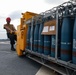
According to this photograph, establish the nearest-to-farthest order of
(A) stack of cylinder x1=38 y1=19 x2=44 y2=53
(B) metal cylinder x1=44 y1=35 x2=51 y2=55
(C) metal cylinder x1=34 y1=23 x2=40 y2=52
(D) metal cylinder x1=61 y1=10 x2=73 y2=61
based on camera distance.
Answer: (D) metal cylinder x1=61 y1=10 x2=73 y2=61
(B) metal cylinder x1=44 y1=35 x2=51 y2=55
(A) stack of cylinder x1=38 y1=19 x2=44 y2=53
(C) metal cylinder x1=34 y1=23 x2=40 y2=52

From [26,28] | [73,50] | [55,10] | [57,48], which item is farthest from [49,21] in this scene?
[26,28]

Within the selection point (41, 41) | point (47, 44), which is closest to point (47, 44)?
point (47, 44)

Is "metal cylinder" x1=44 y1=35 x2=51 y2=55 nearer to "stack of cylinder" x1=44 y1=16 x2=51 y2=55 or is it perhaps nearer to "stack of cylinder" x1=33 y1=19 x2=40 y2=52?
"stack of cylinder" x1=44 y1=16 x2=51 y2=55

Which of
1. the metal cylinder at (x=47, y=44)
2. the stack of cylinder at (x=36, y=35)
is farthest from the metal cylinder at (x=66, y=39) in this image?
the stack of cylinder at (x=36, y=35)

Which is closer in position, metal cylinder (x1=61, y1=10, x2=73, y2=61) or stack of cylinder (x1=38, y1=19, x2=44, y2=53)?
metal cylinder (x1=61, y1=10, x2=73, y2=61)

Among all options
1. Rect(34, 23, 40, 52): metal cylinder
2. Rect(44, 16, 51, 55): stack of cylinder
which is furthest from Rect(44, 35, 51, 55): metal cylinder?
Rect(34, 23, 40, 52): metal cylinder

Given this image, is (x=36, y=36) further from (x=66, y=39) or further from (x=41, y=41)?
(x=66, y=39)

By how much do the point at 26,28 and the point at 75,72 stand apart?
4.86m

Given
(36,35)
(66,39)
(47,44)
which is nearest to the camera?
(66,39)

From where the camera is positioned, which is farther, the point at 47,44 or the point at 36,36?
the point at 36,36

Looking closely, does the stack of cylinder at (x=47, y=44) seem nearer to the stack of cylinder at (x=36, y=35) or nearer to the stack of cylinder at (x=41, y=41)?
the stack of cylinder at (x=41, y=41)

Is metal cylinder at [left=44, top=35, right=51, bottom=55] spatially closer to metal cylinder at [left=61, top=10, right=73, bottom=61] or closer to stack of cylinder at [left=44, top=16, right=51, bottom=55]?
stack of cylinder at [left=44, top=16, right=51, bottom=55]

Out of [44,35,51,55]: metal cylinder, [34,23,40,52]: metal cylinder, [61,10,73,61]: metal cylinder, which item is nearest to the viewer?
[61,10,73,61]: metal cylinder

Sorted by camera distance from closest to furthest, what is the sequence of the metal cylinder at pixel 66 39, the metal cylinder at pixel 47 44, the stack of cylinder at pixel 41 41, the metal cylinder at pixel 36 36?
1. the metal cylinder at pixel 66 39
2. the metal cylinder at pixel 47 44
3. the stack of cylinder at pixel 41 41
4. the metal cylinder at pixel 36 36
